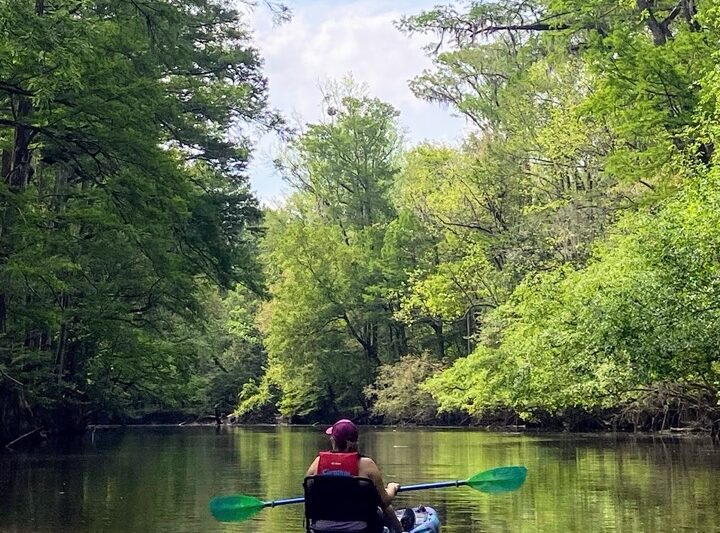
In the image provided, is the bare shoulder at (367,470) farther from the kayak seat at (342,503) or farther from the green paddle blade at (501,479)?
the green paddle blade at (501,479)

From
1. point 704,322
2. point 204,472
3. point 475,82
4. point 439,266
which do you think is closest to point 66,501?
point 204,472

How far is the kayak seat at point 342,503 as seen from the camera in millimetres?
7918

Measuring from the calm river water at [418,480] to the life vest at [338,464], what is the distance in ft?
11.2

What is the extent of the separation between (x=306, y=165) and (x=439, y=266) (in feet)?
44.6

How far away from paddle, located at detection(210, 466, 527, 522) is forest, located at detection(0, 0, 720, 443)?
711cm

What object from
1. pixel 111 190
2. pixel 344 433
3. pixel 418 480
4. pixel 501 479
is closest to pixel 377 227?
pixel 111 190

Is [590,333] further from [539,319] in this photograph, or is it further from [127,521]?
[127,521]

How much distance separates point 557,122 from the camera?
115ft

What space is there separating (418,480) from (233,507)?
6.81m

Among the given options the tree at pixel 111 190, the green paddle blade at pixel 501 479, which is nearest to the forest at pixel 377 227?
the tree at pixel 111 190

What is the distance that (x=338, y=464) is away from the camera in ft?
26.2

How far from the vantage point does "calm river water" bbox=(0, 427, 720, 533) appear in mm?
11602

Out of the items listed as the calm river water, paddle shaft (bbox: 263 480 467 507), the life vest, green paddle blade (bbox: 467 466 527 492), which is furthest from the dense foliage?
the life vest

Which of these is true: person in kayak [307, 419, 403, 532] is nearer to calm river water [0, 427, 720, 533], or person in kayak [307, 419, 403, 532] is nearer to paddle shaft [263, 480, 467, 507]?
paddle shaft [263, 480, 467, 507]
